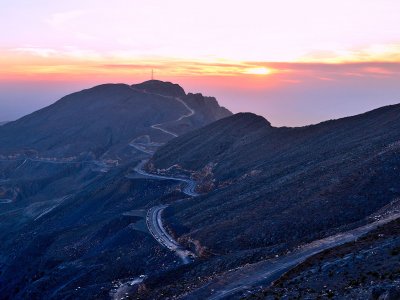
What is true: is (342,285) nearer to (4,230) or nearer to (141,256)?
(141,256)

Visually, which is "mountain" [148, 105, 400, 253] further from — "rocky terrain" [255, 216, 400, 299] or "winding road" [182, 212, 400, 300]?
"rocky terrain" [255, 216, 400, 299]

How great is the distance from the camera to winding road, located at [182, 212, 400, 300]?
37.9 meters

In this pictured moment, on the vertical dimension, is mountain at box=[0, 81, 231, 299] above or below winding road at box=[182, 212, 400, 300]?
below

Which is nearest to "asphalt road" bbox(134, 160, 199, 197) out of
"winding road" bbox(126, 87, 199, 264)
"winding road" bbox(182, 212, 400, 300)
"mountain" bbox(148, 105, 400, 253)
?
"winding road" bbox(126, 87, 199, 264)

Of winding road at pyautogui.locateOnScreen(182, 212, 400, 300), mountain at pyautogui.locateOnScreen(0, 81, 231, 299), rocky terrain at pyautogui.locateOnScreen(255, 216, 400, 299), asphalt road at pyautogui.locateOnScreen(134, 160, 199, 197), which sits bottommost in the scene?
mountain at pyautogui.locateOnScreen(0, 81, 231, 299)

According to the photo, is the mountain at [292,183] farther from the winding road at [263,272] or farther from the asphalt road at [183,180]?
the winding road at [263,272]

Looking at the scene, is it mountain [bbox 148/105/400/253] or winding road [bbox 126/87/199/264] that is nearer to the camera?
mountain [bbox 148/105/400/253]

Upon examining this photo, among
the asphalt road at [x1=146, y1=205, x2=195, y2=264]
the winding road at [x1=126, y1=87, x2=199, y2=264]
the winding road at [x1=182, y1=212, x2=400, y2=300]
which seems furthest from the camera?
the winding road at [x1=126, y1=87, x2=199, y2=264]

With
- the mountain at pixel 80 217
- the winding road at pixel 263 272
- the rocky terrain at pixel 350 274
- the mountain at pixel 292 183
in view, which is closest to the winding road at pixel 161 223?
the mountain at pixel 80 217

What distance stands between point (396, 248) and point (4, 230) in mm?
114205

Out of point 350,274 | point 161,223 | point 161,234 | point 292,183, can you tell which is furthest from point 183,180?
point 350,274

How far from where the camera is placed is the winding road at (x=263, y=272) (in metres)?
37.9

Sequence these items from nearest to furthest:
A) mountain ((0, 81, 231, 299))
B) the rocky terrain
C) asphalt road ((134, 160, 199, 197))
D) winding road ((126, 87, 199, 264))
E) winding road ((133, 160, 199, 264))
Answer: the rocky terrain
winding road ((133, 160, 199, 264))
winding road ((126, 87, 199, 264))
mountain ((0, 81, 231, 299))
asphalt road ((134, 160, 199, 197))

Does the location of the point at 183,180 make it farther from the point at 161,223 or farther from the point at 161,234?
the point at 161,234
